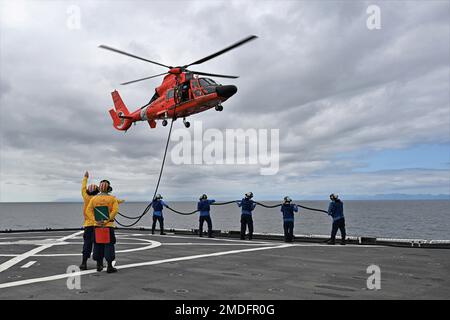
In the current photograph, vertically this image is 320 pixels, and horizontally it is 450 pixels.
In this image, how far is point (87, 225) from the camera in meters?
9.13

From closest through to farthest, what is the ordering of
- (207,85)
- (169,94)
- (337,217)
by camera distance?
(337,217) → (207,85) → (169,94)

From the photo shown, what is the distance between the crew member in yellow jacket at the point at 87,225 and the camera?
9000mm

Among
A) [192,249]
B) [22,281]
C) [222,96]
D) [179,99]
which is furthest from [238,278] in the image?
[179,99]

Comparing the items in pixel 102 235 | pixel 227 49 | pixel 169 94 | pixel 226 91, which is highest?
pixel 227 49

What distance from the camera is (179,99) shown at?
17844mm

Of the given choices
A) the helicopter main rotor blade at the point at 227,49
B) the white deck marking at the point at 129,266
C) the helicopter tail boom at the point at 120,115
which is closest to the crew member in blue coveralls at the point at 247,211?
the white deck marking at the point at 129,266

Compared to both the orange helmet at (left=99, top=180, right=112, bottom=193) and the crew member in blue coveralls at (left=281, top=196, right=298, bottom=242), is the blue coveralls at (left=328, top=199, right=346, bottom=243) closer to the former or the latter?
the crew member in blue coveralls at (left=281, top=196, right=298, bottom=242)

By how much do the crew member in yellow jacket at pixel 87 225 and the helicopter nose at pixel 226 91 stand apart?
8.49 meters

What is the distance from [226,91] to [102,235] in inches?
381

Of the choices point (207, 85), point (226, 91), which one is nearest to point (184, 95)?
point (207, 85)

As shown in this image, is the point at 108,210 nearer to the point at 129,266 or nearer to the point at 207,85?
the point at 129,266

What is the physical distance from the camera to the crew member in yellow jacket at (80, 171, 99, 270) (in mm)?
9000

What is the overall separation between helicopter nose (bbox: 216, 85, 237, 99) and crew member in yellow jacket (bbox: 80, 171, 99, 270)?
27.8 feet
